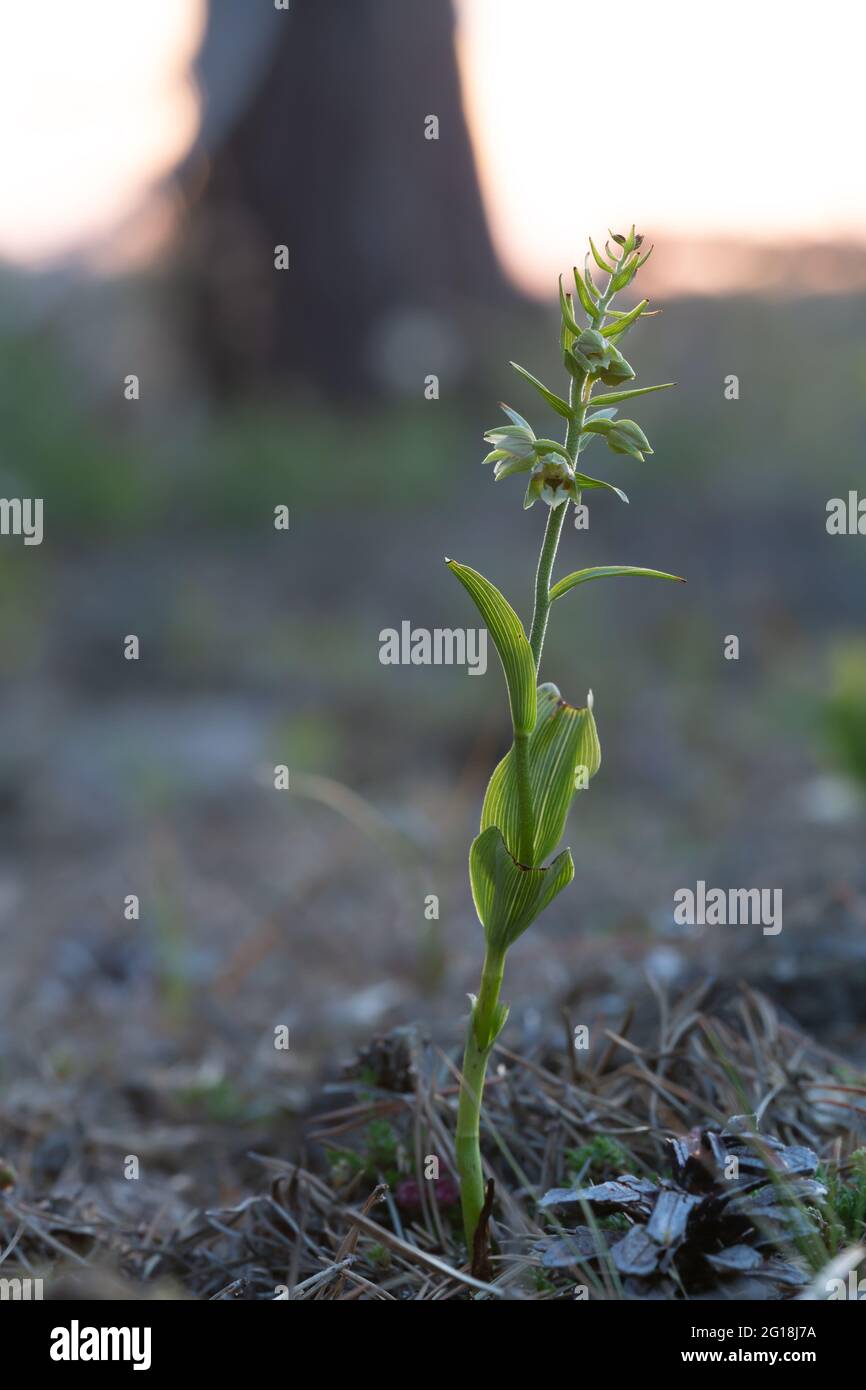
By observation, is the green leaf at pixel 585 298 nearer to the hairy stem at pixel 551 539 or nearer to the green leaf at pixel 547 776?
the hairy stem at pixel 551 539

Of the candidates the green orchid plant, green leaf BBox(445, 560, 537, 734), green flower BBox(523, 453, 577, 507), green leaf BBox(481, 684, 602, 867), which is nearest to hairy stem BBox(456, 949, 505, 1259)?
the green orchid plant

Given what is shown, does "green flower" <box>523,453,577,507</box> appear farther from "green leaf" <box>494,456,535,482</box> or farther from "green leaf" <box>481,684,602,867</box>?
"green leaf" <box>481,684,602,867</box>

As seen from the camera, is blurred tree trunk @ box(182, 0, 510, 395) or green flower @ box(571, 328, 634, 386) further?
blurred tree trunk @ box(182, 0, 510, 395)

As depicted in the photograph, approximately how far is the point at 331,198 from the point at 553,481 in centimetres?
625

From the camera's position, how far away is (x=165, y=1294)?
124 cm

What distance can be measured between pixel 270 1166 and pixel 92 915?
171 cm

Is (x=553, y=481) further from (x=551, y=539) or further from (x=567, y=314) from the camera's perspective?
(x=567, y=314)

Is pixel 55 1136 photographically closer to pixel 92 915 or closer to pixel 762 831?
pixel 92 915

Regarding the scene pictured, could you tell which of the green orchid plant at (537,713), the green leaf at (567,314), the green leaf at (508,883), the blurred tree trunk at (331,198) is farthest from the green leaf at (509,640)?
the blurred tree trunk at (331,198)

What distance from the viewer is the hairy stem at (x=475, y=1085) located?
111 centimetres

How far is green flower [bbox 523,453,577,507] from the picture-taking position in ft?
3.37

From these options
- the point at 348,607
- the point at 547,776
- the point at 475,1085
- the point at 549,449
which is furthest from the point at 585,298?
the point at 348,607

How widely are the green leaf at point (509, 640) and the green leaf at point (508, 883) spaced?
4.6 inches
